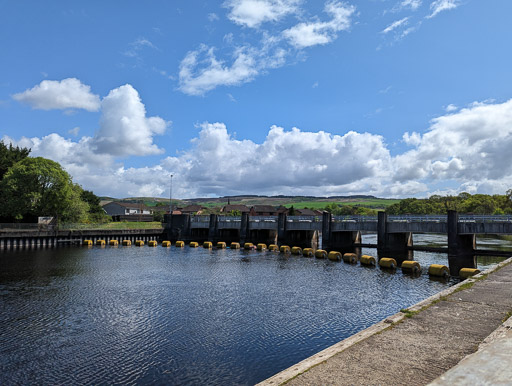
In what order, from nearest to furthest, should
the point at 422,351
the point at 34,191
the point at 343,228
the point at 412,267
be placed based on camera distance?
the point at 422,351 → the point at 412,267 → the point at 343,228 → the point at 34,191

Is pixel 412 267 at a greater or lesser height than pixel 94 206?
lesser

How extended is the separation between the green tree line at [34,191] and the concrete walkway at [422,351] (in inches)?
3323

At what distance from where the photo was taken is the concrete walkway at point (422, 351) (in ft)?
22.6

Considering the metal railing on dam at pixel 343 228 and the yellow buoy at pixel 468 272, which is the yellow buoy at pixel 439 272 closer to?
the yellow buoy at pixel 468 272

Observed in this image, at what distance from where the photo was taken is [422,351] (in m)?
12.3

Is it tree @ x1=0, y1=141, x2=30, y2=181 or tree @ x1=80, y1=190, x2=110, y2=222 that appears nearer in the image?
tree @ x1=0, y1=141, x2=30, y2=181

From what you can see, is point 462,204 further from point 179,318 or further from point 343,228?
point 179,318

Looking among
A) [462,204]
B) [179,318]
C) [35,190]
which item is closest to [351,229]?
[179,318]

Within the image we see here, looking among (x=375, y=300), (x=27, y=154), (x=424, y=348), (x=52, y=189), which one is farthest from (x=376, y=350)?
(x=27, y=154)

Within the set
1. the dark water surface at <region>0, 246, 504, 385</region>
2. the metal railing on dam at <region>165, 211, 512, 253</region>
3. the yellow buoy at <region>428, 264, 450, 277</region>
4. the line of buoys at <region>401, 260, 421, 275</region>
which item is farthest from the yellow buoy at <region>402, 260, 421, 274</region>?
the metal railing on dam at <region>165, 211, 512, 253</region>

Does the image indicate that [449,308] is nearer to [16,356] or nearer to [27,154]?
[16,356]

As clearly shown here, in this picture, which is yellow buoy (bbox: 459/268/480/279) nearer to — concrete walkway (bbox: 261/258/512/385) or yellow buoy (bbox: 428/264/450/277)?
yellow buoy (bbox: 428/264/450/277)

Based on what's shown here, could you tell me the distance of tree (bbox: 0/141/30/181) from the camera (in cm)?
8638

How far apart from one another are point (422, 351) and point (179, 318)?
50.4ft
